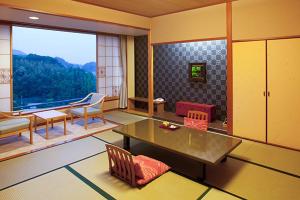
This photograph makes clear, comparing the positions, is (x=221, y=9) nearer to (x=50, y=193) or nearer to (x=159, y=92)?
(x=159, y=92)

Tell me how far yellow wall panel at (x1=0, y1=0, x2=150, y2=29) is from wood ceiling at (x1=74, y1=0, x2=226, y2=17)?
119 mm

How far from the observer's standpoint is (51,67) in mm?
7520

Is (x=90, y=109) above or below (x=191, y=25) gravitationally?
below

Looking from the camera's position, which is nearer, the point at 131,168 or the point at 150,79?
the point at 131,168

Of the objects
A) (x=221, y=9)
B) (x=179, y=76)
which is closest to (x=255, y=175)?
(x=221, y=9)

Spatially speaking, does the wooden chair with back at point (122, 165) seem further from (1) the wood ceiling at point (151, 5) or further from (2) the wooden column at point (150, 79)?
(2) the wooden column at point (150, 79)

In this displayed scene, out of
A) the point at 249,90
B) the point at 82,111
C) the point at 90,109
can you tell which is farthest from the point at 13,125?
the point at 249,90

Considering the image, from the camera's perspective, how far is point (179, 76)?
6.14 m

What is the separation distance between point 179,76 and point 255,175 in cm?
371

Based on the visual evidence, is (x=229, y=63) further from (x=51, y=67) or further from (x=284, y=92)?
(x=51, y=67)

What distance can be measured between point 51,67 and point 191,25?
5.04 metres

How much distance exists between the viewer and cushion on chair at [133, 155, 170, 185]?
2.60 metres

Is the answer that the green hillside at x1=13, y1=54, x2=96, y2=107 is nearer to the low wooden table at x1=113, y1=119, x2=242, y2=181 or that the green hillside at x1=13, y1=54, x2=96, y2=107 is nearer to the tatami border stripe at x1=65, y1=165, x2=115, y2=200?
the tatami border stripe at x1=65, y1=165, x2=115, y2=200

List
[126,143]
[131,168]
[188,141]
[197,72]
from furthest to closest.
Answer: [197,72]
[126,143]
[188,141]
[131,168]
